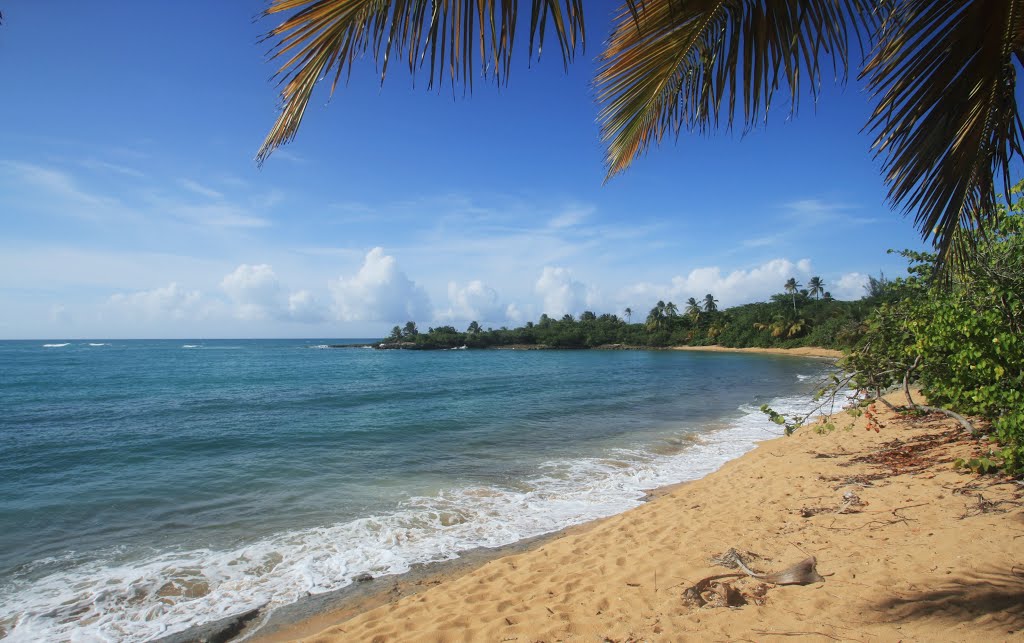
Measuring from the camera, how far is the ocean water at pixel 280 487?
560 centimetres

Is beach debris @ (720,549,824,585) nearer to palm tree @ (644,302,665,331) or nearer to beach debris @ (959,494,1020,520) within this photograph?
beach debris @ (959,494,1020,520)

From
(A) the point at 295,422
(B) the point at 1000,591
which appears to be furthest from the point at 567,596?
(A) the point at 295,422

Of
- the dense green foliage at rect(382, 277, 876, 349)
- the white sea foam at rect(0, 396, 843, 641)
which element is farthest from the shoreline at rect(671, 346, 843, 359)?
the white sea foam at rect(0, 396, 843, 641)

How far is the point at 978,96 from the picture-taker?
1.92 meters

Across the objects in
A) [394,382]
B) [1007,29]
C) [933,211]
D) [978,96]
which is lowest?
[394,382]

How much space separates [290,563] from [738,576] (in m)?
5.15

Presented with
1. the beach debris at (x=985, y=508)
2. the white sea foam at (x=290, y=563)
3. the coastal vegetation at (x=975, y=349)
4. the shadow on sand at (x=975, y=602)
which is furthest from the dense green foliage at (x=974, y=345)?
the white sea foam at (x=290, y=563)

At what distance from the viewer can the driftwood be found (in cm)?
371

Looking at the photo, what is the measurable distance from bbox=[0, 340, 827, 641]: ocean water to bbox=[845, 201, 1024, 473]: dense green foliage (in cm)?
417

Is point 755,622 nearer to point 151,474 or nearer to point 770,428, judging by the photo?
point 151,474

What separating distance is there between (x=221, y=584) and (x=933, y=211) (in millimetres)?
7192

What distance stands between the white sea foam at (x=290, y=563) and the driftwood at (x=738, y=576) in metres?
3.19

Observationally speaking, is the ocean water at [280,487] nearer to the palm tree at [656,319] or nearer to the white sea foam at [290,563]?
the white sea foam at [290,563]

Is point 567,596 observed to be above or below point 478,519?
above
